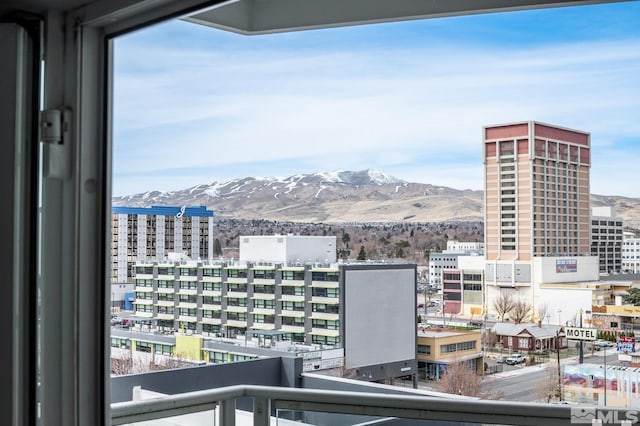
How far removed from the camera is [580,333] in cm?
607

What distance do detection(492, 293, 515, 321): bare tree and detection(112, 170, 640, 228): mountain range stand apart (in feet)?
2.79

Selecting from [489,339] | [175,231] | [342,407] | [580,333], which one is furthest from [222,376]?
[342,407]

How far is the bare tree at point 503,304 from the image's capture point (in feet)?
20.8

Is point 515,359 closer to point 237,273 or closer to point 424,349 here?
point 424,349

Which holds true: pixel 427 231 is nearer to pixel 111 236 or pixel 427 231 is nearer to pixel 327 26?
pixel 327 26

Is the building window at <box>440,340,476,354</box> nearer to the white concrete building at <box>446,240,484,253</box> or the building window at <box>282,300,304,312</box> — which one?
the white concrete building at <box>446,240,484,253</box>

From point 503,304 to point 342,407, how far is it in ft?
16.2

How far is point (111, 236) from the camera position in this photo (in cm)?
Result: 87

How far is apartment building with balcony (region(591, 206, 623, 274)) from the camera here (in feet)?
19.2

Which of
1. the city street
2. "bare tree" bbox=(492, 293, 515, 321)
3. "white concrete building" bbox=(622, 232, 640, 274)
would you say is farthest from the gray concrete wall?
"white concrete building" bbox=(622, 232, 640, 274)

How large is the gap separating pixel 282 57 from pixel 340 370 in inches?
166

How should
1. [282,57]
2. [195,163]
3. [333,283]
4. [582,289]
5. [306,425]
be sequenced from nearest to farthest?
[306,425]
[582,289]
[333,283]
[195,163]
[282,57]

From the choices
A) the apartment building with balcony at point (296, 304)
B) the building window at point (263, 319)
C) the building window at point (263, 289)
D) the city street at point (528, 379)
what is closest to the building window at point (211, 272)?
the apartment building with balcony at point (296, 304)

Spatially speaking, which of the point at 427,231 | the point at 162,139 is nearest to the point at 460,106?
the point at 427,231
